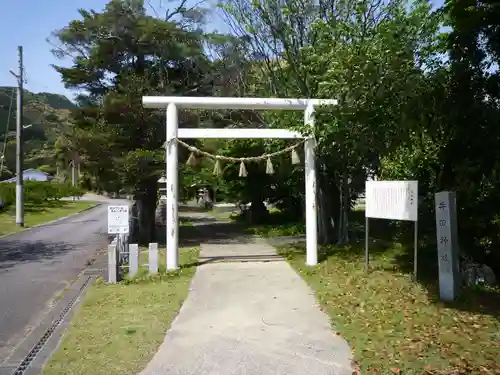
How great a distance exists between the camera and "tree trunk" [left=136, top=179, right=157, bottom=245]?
17.7 m

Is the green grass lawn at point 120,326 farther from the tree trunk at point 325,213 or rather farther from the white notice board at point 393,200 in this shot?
the tree trunk at point 325,213

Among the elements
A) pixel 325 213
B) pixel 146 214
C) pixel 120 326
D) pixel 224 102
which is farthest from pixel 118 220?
pixel 146 214

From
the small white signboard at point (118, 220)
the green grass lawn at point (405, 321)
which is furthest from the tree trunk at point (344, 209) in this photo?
the small white signboard at point (118, 220)

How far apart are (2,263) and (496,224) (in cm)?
1151

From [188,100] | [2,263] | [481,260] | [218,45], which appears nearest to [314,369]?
[481,260]

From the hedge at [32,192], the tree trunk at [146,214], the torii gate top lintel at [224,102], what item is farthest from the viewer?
the hedge at [32,192]

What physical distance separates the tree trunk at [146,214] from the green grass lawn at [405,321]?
342 inches

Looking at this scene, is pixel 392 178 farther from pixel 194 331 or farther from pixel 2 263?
pixel 2 263

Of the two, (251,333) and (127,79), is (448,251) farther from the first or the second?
(127,79)

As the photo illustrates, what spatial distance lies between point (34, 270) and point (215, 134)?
18.0 ft

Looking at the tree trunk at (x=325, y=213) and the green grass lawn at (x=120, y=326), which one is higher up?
the tree trunk at (x=325, y=213)

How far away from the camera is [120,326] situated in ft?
21.4

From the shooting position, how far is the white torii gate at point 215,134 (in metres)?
10.7

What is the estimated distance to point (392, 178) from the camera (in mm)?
11750
